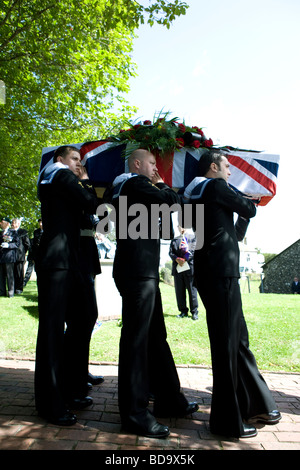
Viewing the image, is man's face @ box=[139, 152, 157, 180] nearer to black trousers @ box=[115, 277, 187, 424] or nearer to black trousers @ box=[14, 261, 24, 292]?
black trousers @ box=[115, 277, 187, 424]

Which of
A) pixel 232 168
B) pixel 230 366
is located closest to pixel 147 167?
pixel 232 168

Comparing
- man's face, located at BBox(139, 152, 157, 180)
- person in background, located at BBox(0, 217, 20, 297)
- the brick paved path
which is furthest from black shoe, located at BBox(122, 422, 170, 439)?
person in background, located at BBox(0, 217, 20, 297)

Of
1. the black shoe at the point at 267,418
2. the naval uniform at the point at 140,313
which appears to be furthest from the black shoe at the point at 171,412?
the black shoe at the point at 267,418

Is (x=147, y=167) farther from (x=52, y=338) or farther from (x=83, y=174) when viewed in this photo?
(x=52, y=338)

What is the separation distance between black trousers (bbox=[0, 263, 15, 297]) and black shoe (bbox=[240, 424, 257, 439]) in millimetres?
9383

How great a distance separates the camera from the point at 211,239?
10.4 feet

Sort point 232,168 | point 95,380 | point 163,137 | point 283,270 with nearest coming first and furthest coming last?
point 163,137 → point 232,168 → point 95,380 → point 283,270

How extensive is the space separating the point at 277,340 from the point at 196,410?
376cm

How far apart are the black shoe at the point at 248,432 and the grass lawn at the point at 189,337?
2.47 meters

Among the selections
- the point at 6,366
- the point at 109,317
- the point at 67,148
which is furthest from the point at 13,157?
the point at 67,148

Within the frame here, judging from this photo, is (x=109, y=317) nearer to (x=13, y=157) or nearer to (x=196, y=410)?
(x=196, y=410)

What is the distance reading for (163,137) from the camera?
3.77 meters

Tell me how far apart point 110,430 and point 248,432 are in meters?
1.11

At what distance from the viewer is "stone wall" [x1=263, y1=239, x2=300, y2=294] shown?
31.1 metres
